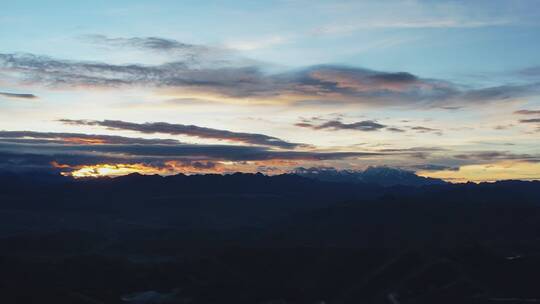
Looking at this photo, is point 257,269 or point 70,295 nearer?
point 70,295

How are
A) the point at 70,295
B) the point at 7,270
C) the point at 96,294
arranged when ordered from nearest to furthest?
the point at 70,295 < the point at 96,294 < the point at 7,270

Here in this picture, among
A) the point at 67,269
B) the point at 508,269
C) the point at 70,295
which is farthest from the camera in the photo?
the point at 67,269

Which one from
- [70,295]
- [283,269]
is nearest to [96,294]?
[70,295]

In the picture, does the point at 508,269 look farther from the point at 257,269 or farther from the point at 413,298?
the point at 257,269

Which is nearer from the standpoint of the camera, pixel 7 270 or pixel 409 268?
pixel 7 270

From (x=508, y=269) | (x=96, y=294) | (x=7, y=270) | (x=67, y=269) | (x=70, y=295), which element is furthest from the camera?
(x=67, y=269)

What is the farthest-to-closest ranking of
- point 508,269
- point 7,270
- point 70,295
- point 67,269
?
point 67,269, point 508,269, point 7,270, point 70,295

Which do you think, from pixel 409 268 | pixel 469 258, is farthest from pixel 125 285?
pixel 469 258

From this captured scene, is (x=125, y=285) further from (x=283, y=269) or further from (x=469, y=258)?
(x=469, y=258)
